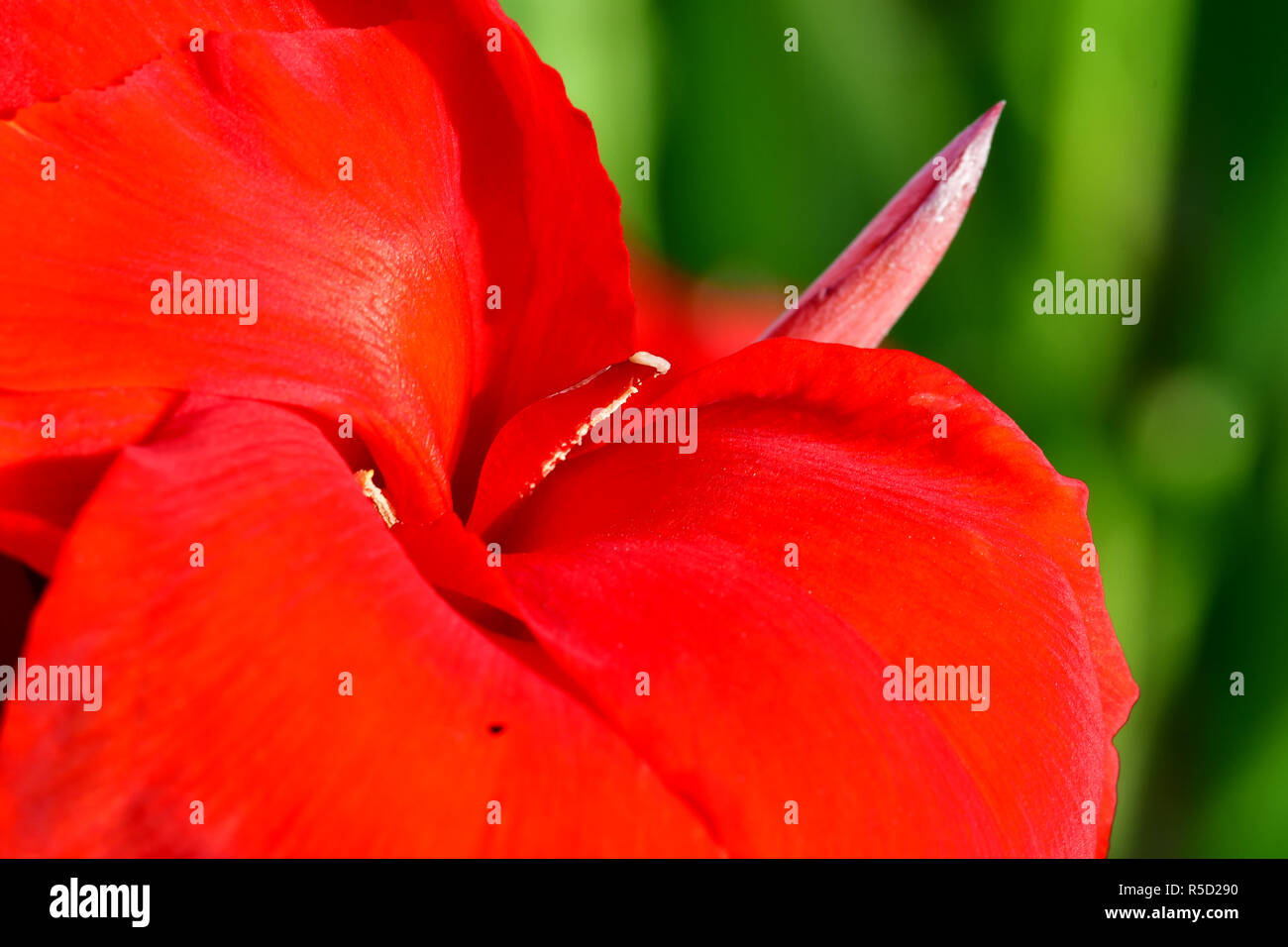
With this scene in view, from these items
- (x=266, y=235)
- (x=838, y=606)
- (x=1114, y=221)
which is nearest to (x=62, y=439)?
(x=266, y=235)

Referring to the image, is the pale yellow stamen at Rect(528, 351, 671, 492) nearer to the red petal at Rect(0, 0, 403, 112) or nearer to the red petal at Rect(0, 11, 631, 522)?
the red petal at Rect(0, 11, 631, 522)

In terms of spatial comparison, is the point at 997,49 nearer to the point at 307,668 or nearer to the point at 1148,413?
the point at 1148,413

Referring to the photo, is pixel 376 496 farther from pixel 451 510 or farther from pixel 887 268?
pixel 887 268

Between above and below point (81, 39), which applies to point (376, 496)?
below

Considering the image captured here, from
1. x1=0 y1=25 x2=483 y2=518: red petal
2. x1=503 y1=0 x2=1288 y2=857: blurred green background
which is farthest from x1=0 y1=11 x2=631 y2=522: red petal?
x1=503 y1=0 x2=1288 y2=857: blurred green background

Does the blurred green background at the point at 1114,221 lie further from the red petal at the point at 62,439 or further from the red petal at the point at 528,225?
the red petal at the point at 62,439

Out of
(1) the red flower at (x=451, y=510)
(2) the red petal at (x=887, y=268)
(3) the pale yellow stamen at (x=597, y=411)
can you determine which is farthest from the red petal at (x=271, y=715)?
(2) the red petal at (x=887, y=268)
